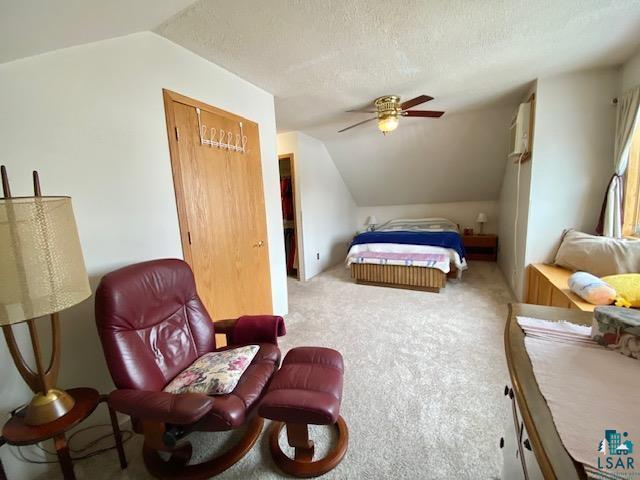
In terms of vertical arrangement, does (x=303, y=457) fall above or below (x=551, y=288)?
below

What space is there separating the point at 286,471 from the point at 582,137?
362cm

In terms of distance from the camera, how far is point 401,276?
3.75 meters

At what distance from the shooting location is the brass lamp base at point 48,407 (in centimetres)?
106

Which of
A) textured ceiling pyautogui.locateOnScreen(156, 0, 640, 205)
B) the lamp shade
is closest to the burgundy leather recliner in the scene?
the lamp shade

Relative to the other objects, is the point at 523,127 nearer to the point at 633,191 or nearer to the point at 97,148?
the point at 633,191

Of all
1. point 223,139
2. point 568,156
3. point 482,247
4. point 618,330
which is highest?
point 223,139

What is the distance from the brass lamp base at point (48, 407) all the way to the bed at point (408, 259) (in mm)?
3302

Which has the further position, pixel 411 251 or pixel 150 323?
pixel 411 251

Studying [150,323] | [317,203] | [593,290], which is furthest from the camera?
[317,203]

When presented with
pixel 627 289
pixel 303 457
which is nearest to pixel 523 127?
pixel 627 289

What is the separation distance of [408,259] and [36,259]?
11.4ft

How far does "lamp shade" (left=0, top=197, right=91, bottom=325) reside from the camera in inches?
35.9

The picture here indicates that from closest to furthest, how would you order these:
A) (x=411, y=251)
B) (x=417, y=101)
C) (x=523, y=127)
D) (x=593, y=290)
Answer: (x=593, y=290) → (x=417, y=101) → (x=523, y=127) → (x=411, y=251)

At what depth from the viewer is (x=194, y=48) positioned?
1.85 metres
